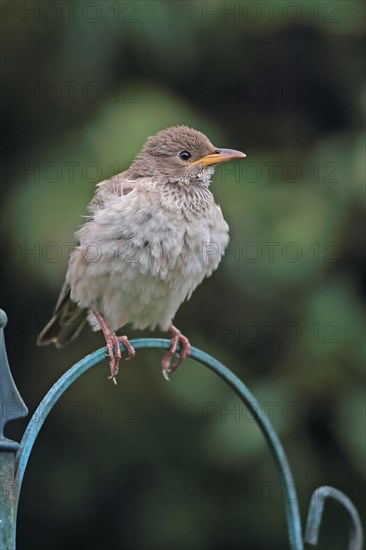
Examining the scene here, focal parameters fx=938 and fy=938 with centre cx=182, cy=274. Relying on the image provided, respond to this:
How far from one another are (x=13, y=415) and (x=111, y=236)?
1492mm

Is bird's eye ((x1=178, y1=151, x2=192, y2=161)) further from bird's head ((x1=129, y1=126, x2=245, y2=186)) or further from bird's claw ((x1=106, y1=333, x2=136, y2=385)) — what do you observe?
bird's claw ((x1=106, y1=333, x2=136, y2=385))

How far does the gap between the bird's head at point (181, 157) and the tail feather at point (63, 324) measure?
0.62 metres

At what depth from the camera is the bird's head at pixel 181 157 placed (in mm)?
3777

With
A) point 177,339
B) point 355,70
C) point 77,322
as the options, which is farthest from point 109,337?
Answer: point 355,70

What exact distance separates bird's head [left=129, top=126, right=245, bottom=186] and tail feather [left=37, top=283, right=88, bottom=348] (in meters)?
0.62

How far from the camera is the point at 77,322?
13.0 feet

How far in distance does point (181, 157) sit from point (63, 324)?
2.81 feet

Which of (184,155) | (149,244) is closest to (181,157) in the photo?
(184,155)

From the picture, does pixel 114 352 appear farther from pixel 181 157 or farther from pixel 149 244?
pixel 181 157

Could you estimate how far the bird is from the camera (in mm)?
3398

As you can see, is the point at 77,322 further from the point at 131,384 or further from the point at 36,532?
the point at 36,532

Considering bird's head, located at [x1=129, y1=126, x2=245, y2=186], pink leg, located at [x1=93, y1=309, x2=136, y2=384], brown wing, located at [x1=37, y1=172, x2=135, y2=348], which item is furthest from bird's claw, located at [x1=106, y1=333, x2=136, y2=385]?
bird's head, located at [x1=129, y1=126, x2=245, y2=186]

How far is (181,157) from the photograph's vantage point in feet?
12.6

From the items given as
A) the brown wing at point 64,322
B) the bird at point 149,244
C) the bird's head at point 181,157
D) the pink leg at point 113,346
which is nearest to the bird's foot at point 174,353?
the bird at point 149,244
